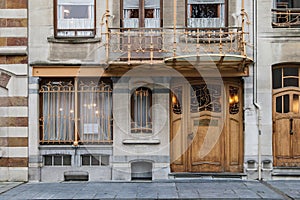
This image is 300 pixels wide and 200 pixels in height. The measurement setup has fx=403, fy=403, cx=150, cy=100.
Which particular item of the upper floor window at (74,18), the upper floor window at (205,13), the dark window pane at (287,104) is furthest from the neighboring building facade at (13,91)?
the dark window pane at (287,104)

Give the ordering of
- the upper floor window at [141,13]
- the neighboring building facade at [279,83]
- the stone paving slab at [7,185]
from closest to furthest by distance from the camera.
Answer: the stone paving slab at [7,185]
the neighboring building facade at [279,83]
the upper floor window at [141,13]

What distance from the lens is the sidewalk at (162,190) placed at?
9.44m

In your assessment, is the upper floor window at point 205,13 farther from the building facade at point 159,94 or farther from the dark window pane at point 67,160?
the dark window pane at point 67,160

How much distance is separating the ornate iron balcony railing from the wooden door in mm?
1977

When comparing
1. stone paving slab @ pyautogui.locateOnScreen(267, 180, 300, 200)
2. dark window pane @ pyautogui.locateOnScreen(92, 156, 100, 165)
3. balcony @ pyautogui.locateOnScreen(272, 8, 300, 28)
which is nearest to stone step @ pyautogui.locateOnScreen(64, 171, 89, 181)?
dark window pane @ pyautogui.locateOnScreen(92, 156, 100, 165)

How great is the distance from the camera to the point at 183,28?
11312 millimetres

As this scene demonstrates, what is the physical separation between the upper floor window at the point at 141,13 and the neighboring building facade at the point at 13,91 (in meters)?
2.88

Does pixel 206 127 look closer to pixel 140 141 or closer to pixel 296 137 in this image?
pixel 140 141

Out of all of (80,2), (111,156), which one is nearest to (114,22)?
(80,2)

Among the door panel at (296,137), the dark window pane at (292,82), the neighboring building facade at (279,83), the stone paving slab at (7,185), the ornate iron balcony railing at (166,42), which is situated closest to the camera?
the stone paving slab at (7,185)

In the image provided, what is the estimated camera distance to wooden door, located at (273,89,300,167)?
1141 cm

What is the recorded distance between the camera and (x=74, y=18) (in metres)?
11.7

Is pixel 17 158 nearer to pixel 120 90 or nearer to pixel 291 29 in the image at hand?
pixel 120 90

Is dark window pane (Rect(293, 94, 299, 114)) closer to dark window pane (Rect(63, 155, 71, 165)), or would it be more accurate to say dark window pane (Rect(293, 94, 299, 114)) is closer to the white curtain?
the white curtain
